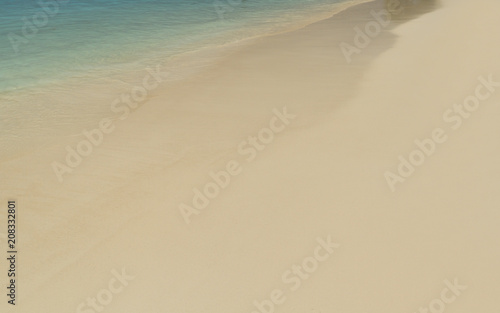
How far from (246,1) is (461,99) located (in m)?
9.72

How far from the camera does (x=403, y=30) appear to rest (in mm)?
10008

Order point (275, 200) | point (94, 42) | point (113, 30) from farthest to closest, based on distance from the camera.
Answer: point (113, 30), point (94, 42), point (275, 200)

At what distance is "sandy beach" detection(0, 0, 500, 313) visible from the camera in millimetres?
3418

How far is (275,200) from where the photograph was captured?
4.31 meters

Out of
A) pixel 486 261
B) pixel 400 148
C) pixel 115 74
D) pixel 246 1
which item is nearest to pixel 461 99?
pixel 400 148

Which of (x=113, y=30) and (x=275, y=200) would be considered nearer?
(x=275, y=200)

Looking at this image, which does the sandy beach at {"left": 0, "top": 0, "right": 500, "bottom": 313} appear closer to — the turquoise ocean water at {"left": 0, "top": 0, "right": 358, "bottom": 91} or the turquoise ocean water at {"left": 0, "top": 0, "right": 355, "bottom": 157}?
the turquoise ocean water at {"left": 0, "top": 0, "right": 355, "bottom": 157}

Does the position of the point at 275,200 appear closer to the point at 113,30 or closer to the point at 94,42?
the point at 94,42

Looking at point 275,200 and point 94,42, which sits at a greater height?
point 94,42

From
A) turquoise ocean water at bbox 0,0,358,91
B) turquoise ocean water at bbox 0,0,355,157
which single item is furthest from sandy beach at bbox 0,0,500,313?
turquoise ocean water at bbox 0,0,358,91

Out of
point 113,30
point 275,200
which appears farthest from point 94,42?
point 275,200

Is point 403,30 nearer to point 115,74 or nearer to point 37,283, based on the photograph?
point 115,74

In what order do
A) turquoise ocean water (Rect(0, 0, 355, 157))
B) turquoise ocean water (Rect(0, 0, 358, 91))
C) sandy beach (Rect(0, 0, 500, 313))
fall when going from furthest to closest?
1. turquoise ocean water (Rect(0, 0, 358, 91))
2. turquoise ocean water (Rect(0, 0, 355, 157))
3. sandy beach (Rect(0, 0, 500, 313))

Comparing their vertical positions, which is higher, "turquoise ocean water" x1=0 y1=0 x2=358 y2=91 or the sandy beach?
"turquoise ocean water" x1=0 y1=0 x2=358 y2=91
